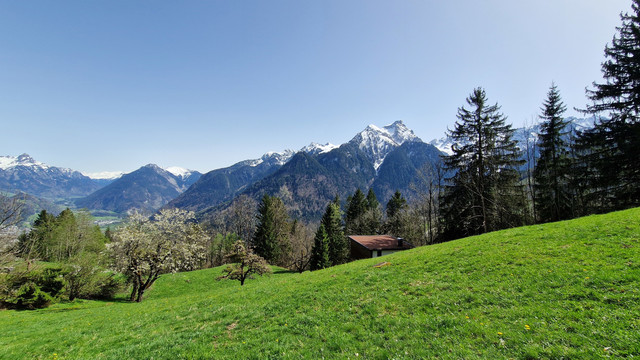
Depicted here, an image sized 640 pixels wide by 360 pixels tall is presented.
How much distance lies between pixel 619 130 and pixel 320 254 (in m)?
45.3

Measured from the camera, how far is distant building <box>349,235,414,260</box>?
142 ft

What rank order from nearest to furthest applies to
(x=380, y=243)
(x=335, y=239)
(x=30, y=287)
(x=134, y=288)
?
(x=30, y=287) < (x=134, y=288) < (x=380, y=243) < (x=335, y=239)

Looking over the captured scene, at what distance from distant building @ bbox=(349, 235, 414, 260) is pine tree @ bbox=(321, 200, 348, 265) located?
5960 millimetres

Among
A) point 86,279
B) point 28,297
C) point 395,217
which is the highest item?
point 395,217

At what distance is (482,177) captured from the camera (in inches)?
1313

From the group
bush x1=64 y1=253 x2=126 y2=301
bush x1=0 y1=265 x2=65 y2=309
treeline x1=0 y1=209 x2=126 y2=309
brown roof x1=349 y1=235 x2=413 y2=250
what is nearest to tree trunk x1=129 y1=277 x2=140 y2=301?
treeline x1=0 y1=209 x2=126 y2=309

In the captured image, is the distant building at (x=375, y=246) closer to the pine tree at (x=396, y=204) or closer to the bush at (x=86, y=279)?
the pine tree at (x=396, y=204)

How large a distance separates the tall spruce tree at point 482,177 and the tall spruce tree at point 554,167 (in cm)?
438

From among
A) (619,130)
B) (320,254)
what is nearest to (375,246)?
(320,254)

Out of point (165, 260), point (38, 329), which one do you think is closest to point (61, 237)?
point (165, 260)

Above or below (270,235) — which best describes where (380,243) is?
below

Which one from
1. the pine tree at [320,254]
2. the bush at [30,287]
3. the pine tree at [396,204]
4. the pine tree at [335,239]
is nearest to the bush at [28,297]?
the bush at [30,287]

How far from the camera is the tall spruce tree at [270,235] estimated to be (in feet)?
194

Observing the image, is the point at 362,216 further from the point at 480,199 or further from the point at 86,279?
the point at 86,279
